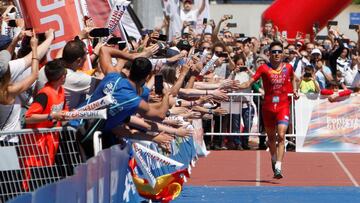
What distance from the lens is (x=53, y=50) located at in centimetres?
1317

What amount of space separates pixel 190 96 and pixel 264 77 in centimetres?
231

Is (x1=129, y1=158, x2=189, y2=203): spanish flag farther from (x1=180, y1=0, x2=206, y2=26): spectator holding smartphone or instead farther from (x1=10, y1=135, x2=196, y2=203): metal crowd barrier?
(x1=180, y1=0, x2=206, y2=26): spectator holding smartphone

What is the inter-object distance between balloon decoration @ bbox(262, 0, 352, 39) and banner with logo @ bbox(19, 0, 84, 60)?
66.0 ft

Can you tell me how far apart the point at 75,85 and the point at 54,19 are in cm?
200

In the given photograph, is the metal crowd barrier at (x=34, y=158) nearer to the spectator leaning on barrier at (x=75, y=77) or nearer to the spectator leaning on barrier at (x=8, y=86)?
the spectator leaning on barrier at (x=8, y=86)

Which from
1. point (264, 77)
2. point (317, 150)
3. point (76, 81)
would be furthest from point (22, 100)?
point (317, 150)

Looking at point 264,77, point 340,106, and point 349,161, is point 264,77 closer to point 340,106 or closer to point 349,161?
point 349,161

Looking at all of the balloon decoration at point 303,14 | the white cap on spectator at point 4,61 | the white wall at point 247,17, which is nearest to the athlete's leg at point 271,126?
the white cap on spectator at point 4,61

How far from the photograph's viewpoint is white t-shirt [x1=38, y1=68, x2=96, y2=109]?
11247 millimetres

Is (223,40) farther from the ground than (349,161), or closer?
farther from the ground

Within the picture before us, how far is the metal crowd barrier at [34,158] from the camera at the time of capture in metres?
8.92

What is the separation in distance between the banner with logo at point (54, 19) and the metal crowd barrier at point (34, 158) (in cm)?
372

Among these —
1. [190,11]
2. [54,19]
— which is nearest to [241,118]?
[190,11]

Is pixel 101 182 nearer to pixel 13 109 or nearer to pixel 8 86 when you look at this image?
pixel 13 109
